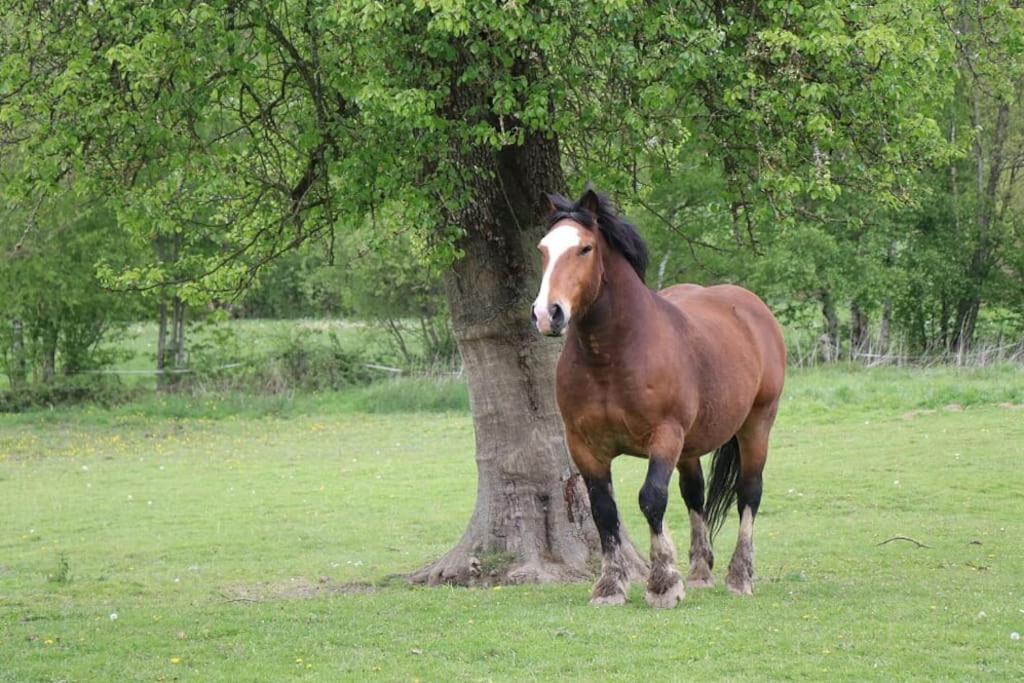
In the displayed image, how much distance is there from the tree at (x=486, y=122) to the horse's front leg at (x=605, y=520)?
1867 millimetres

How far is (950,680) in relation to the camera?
7.11 meters

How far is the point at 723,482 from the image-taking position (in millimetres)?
11281

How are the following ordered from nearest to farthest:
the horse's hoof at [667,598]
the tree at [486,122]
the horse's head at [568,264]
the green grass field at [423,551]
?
the green grass field at [423,551]
the horse's head at [568,264]
the horse's hoof at [667,598]
the tree at [486,122]

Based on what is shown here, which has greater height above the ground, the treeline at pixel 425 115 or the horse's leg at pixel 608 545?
the treeline at pixel 425 115

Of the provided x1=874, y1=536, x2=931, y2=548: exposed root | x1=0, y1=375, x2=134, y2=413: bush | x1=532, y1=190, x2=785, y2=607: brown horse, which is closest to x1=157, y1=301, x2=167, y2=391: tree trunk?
x1=0, y1=375, x2=134, y2=413: bush

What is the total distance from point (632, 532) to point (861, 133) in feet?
21.4

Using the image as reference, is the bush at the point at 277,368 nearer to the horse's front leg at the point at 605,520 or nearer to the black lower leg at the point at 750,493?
the black lower leg at the point at 750,493

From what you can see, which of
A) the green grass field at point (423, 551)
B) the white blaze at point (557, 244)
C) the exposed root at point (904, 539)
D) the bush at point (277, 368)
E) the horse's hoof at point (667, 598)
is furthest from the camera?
the bush at point (277, 368)

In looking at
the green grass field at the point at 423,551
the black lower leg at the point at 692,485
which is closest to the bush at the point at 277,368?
the green grass field at the point at 423,551

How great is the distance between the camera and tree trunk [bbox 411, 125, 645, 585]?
461 inches

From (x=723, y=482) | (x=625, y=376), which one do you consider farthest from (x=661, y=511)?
(x=723, y=482)

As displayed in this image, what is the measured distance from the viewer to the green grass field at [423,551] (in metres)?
7.90

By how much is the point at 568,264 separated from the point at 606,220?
76 cm

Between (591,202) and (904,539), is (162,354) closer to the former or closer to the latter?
(904,539)
